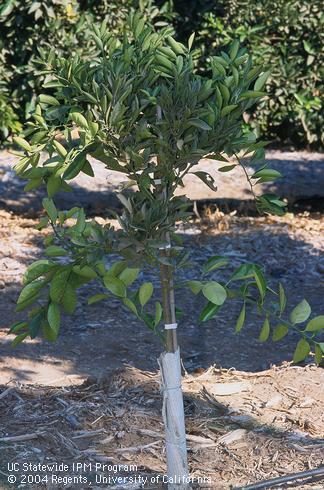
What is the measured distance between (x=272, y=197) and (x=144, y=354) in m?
2.71

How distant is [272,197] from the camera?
3254 mm

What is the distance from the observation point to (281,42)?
9984 millimetres

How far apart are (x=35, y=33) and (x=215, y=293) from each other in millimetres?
7203

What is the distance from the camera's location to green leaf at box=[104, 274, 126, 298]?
117 inches

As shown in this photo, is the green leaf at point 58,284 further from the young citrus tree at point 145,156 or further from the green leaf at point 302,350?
the green leaf at point 302,350

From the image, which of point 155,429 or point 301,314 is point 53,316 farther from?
point 155,429

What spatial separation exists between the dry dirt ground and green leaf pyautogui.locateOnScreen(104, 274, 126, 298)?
0.88 meters

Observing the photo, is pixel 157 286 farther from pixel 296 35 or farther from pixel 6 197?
pixel 296 35

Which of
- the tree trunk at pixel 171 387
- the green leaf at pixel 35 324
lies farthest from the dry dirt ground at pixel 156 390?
the green leaf at pixel 35 324

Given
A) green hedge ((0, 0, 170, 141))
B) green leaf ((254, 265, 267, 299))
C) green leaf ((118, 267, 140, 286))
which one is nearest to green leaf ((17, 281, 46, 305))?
green leaf ((118, 267, 140, 286))

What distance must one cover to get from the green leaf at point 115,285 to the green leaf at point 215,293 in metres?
0.27

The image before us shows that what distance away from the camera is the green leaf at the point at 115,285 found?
298 centimetres

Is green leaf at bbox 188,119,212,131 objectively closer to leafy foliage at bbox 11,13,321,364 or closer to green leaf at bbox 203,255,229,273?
leafy foliage at bbox 11,13,321,364

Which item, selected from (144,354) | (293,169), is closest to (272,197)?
(144,354)
